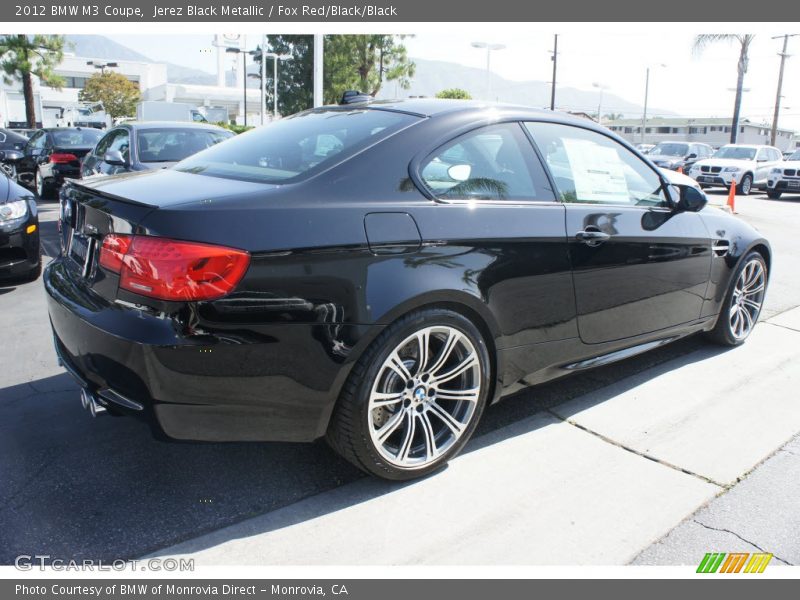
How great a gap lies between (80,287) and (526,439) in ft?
6.96

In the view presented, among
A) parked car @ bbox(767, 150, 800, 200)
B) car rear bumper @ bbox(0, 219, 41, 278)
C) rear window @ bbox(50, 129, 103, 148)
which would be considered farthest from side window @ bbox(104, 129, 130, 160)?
parked car @ bbox(767, 150, 800, 200)

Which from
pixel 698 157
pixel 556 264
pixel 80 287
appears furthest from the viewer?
pixel 698 157

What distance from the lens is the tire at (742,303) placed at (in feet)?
14.9

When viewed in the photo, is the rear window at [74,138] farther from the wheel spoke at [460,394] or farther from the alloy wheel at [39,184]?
the wheel spoke at [460,394]

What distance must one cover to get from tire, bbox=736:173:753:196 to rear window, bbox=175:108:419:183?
2086cm

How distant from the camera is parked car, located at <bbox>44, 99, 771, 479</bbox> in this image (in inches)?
90.9

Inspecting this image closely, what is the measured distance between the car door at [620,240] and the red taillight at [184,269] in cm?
167

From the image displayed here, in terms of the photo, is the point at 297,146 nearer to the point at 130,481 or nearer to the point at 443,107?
the point at 443,107

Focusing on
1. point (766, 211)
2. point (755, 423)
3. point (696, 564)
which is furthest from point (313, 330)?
point (766, 211)

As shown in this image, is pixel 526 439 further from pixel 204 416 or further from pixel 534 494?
pixel 204 416

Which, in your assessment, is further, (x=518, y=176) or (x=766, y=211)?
(x=766, y=211)

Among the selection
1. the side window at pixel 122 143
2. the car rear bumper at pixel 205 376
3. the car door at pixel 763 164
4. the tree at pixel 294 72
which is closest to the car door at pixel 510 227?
the car rear bumper at pixel 205 376

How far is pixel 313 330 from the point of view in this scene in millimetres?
2412

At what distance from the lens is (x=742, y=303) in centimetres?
472
